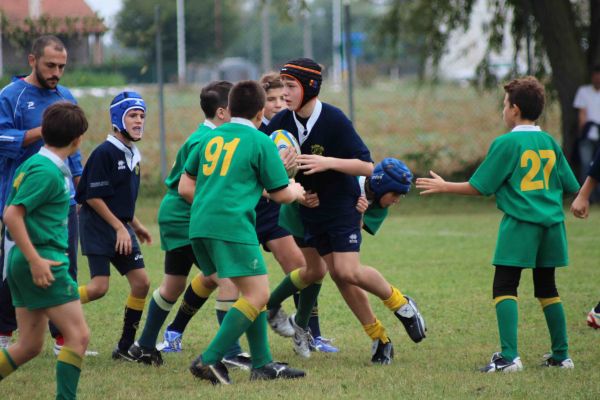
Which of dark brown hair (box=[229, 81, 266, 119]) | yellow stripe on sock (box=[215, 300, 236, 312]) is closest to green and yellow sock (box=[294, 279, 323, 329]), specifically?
yellow stripe on sock (box=[215, 300, 236, 312])

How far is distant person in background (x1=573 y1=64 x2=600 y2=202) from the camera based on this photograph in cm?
1394

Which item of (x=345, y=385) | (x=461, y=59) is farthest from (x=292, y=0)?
(x=345, y=385)

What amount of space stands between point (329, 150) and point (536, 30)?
420 inches

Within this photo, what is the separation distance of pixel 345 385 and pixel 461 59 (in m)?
12.4

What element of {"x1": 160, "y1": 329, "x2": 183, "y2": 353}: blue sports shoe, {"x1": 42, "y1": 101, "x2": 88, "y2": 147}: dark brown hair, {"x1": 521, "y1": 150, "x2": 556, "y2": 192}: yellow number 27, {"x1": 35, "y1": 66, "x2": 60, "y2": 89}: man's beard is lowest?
{"x1": 160, "y1": 329, "x2": 183, "y2": 353}: blue sports shoe

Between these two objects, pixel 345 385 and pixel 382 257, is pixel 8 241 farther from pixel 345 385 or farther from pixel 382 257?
pixel 382 257

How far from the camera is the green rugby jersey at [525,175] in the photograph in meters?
5.61

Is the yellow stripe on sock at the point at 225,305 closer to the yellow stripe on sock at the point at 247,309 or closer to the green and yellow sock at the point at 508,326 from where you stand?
the yellow stripe on sock at the point at 247,309

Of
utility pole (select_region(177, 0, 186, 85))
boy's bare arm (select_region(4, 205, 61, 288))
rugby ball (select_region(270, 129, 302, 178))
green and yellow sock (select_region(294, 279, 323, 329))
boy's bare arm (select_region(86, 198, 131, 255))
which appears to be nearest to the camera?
boy's bare arm (select_region(4, 205, 61, 288))

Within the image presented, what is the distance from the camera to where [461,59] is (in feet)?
55.5

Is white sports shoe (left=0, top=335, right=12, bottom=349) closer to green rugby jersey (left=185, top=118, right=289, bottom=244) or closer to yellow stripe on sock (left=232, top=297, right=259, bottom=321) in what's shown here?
green rugby jersey (left=185, top=118, right=289, bottom=244)

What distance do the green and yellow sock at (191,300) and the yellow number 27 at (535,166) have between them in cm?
210

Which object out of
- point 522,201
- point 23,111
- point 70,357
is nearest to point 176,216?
point 23,111

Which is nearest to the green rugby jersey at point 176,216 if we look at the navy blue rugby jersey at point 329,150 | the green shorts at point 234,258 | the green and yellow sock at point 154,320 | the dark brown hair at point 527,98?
the green and yellow sock at point 154,320
